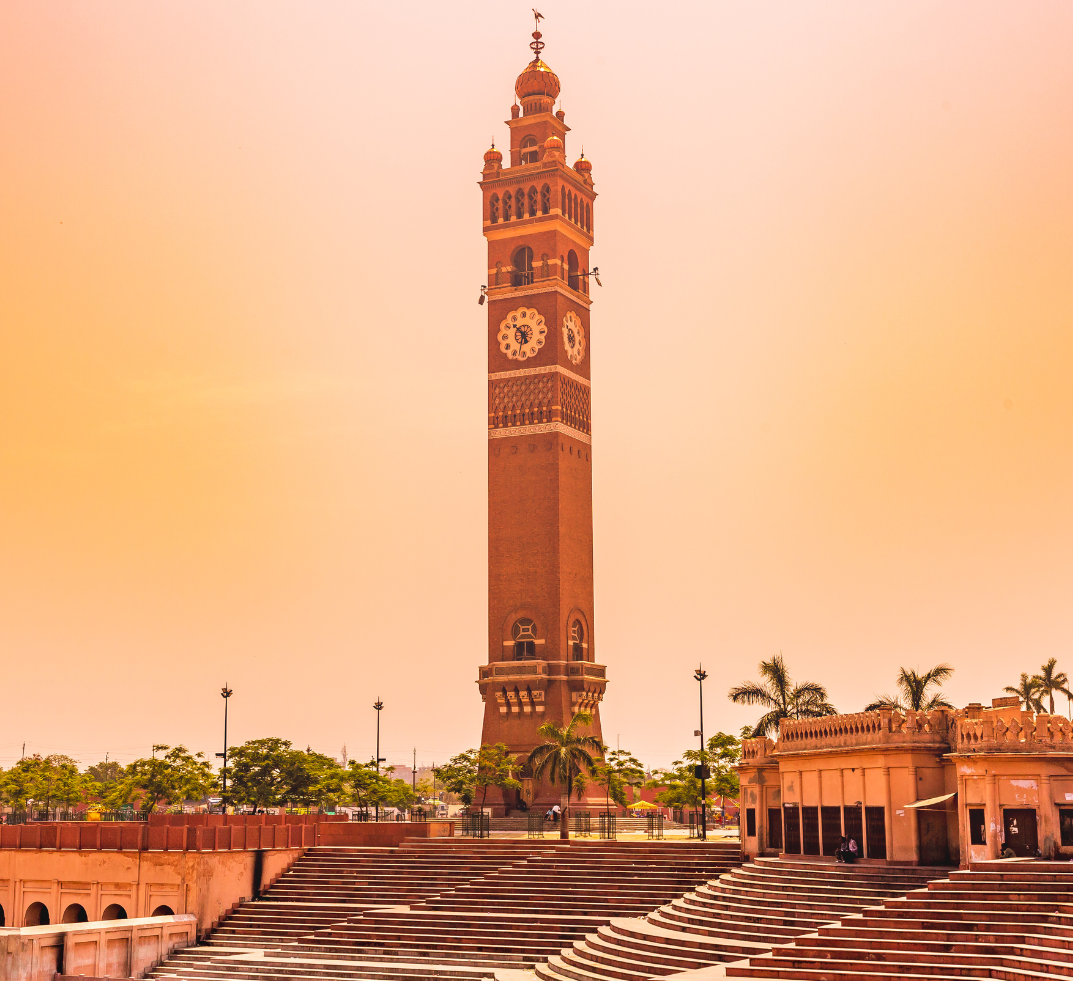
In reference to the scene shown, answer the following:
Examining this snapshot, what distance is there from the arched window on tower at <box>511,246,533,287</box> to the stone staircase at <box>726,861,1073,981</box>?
57.8 meters

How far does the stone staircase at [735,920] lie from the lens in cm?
3428

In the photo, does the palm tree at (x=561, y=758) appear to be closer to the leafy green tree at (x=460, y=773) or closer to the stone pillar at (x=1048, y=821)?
the leafy green tree at (x=460, y=773)

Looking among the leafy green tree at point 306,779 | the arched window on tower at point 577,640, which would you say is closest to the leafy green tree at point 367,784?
the leafy green tree at point 306,779

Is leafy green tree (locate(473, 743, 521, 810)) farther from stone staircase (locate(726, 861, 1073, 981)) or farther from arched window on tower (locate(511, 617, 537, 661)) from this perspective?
stone staircase (locate(726, 861, 1073, 981))

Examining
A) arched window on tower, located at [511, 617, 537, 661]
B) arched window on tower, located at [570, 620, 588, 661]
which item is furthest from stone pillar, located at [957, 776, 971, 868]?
arched window on tower, located at [570, 620, 588, 661]

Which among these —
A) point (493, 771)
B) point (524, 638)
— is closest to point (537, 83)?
point (524, 638)

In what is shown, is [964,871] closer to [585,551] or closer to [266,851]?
[266,851]

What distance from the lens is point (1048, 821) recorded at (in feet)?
108

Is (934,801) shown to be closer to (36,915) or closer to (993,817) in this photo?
(993,817)

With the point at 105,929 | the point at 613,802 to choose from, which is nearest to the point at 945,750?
the point at 105,929

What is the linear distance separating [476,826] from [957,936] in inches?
1488

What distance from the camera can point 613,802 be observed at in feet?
258

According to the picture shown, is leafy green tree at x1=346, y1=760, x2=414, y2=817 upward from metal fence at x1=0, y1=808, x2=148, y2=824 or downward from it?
upward

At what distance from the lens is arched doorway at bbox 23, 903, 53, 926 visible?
5681 cm
